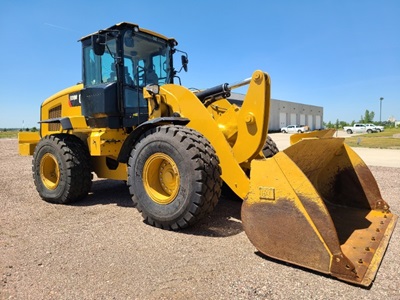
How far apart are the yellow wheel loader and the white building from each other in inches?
1765

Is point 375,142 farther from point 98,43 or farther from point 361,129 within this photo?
point 361,129

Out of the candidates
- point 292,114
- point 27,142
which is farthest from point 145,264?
point 292,114

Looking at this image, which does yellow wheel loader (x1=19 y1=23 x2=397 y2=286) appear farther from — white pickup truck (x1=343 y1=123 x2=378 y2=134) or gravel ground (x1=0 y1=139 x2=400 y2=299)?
white pickup truck (x1=343 y1=123 x2=378 y2=134)

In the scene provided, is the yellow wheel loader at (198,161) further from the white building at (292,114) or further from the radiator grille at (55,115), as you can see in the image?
the white building at (292,114)

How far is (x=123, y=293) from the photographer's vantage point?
2430 millimetres

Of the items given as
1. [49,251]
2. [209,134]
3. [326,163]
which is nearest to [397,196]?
[326,163]

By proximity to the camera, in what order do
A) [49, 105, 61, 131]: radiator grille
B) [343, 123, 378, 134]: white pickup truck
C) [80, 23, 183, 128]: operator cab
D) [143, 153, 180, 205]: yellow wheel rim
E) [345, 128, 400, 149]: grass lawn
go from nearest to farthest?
1. [143, 153, 180, 205]: yellow wheel rim
2. [80, 23, 183, 128]: operator cab
3. [49, 105, 61, 131]: radiator grille
4. [345, 128, 400, 149]: grass lawn
5. [343, 123, 378, 134]: white pickup truck

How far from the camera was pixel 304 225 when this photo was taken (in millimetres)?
2658

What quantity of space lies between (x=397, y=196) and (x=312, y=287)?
4167 mm

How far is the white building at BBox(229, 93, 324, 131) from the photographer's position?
55.4m

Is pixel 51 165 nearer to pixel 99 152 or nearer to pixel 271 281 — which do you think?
pixel 99 152

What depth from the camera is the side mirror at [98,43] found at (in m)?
4.75

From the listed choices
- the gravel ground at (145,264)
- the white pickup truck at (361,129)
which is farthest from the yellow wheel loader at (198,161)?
the white pickup truck at (361,129)

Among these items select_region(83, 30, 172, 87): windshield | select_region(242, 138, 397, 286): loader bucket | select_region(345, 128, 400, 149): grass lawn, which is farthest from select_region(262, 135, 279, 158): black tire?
select_region(345, 128, 400, 149): grass lawn
